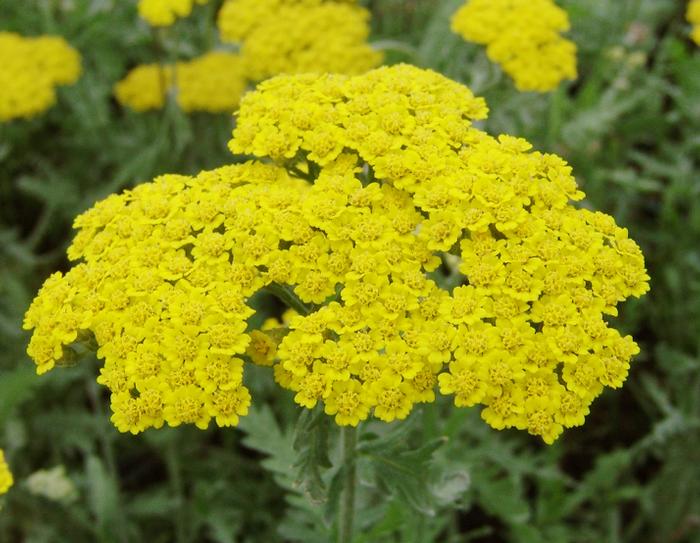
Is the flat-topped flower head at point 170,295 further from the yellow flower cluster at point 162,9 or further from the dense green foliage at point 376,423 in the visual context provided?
the yellow flower cluster at point 162,9

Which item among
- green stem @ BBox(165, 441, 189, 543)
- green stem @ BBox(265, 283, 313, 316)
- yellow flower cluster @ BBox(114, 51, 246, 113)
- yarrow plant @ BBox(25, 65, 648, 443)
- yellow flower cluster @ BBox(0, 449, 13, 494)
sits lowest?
green stem @ BBox(165, 441, 189, 543)

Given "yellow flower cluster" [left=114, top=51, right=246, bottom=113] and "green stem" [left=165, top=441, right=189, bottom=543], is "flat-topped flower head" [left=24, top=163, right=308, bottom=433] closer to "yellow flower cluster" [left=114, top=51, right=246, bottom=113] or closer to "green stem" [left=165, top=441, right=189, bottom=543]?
"green stem" [left=165, top=441, right=189, bottom=543]

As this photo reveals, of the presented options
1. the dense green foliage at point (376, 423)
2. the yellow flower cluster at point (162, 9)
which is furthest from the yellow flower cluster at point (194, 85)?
the yellow flower cluster at point (162, 9)

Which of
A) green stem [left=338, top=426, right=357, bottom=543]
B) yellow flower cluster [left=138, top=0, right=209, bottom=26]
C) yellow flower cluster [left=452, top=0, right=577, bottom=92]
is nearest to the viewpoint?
green stem [left=338, top=426, right=357, bottom=543]

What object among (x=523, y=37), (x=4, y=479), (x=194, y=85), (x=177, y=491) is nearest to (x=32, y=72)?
(x=194, y=85)

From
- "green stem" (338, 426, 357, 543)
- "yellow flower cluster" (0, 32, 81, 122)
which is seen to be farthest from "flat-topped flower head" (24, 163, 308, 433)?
"yellow flower cluster" (0, 32, 81, 122)

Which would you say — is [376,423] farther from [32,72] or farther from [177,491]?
[32,72]
